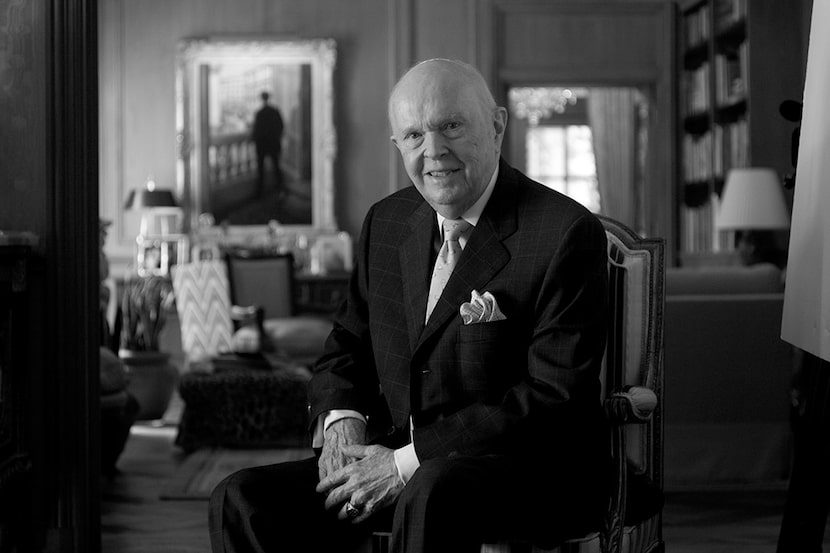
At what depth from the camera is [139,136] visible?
29.1ft

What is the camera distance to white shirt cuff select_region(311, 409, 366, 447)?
2082 mm

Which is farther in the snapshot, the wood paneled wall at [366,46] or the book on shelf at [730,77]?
the wood paneled wall at [366,46]

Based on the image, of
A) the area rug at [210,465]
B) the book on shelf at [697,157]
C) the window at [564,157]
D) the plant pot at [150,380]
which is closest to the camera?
the area rug at [210,465]

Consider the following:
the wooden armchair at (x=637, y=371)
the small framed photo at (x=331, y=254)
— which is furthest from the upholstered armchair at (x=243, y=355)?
the wooden armchair at (x=637, y=371)

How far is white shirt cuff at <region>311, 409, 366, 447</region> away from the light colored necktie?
0.91ft

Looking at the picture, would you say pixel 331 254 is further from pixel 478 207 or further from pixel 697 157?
pixel 478 207

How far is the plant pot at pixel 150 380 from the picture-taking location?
6000mm

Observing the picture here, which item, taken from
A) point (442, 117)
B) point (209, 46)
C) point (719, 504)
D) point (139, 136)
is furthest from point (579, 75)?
point (442, 117)

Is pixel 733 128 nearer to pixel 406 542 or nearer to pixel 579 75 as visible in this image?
pixel 579 75

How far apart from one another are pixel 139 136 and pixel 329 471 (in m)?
7.35

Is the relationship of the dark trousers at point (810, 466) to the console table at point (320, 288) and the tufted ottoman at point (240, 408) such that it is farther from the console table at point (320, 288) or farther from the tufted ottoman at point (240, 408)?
the console table at point (320, 288)

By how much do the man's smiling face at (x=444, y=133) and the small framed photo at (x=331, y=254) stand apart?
20.7 ft

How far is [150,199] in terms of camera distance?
826 cm

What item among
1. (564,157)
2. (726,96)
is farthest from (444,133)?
(564,157)
